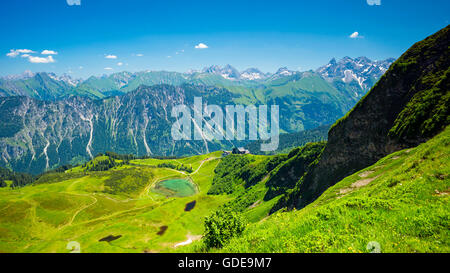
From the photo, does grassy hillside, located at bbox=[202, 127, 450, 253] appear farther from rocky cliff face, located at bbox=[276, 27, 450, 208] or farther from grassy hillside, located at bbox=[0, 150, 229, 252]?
grassy hillside, located at bbox=[0, 150, 229, 252]

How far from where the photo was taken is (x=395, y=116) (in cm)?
4991

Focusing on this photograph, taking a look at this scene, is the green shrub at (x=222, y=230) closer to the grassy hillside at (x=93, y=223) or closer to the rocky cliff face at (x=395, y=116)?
the rocky cliff face at (x=395, y=116)

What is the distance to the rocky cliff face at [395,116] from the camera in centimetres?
→ 4062

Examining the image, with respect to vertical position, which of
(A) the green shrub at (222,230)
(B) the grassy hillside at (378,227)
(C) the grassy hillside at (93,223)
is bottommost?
(C) the grassy hillside at (93,223)

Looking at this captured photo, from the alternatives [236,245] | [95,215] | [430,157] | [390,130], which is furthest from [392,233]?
[95,215]

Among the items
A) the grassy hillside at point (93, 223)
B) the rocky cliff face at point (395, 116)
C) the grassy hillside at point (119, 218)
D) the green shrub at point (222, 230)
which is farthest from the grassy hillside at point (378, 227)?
the grassy hillside at point (93, 223)

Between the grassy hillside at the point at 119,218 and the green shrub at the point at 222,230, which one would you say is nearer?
the green shrub at the point at 222,230

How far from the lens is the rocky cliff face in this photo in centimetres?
4062

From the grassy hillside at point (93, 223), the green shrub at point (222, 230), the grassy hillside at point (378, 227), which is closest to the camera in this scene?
the grassy hillside at point (378, 227)

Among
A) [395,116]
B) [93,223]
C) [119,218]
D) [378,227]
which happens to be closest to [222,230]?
[378,227]

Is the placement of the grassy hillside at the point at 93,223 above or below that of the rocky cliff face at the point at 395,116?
below
